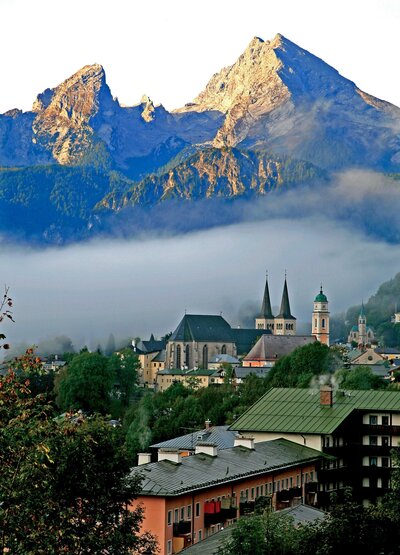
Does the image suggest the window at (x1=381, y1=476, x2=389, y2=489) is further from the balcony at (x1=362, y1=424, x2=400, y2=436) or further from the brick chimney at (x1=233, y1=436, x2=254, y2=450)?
the brick chimney at (x1=233, y1=436, x2=254, y2=450)

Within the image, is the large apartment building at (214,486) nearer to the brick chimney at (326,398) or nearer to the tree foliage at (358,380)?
the brick chimney at (326,398)

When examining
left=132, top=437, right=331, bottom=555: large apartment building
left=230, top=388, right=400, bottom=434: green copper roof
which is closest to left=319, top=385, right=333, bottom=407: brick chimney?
left=230, top=388, right=400, bottom=434: green copper roof

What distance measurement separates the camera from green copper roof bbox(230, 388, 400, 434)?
301 ft

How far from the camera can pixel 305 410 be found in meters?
95.6

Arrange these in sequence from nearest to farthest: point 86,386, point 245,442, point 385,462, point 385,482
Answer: point 245,442
point 385,482
point 385,462
point 86,386

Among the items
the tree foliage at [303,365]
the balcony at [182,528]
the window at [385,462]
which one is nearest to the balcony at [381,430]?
the window at [385,462]

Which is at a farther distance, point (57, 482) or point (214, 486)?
point (214, 486)

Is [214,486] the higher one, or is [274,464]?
[274,464]

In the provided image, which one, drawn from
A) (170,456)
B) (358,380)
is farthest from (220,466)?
(358,380)

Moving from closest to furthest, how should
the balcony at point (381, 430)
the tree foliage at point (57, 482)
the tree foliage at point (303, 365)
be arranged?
the tree foliage at point (57, 482) < the balcony at point (381, 430) < the tree foliage at point (303, 365)

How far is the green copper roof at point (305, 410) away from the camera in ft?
301

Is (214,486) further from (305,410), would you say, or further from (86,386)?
(86,386)

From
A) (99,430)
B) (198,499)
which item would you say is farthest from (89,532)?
(198,499)

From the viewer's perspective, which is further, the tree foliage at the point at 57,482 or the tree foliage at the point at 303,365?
the tree foliage at the point at 303,365
